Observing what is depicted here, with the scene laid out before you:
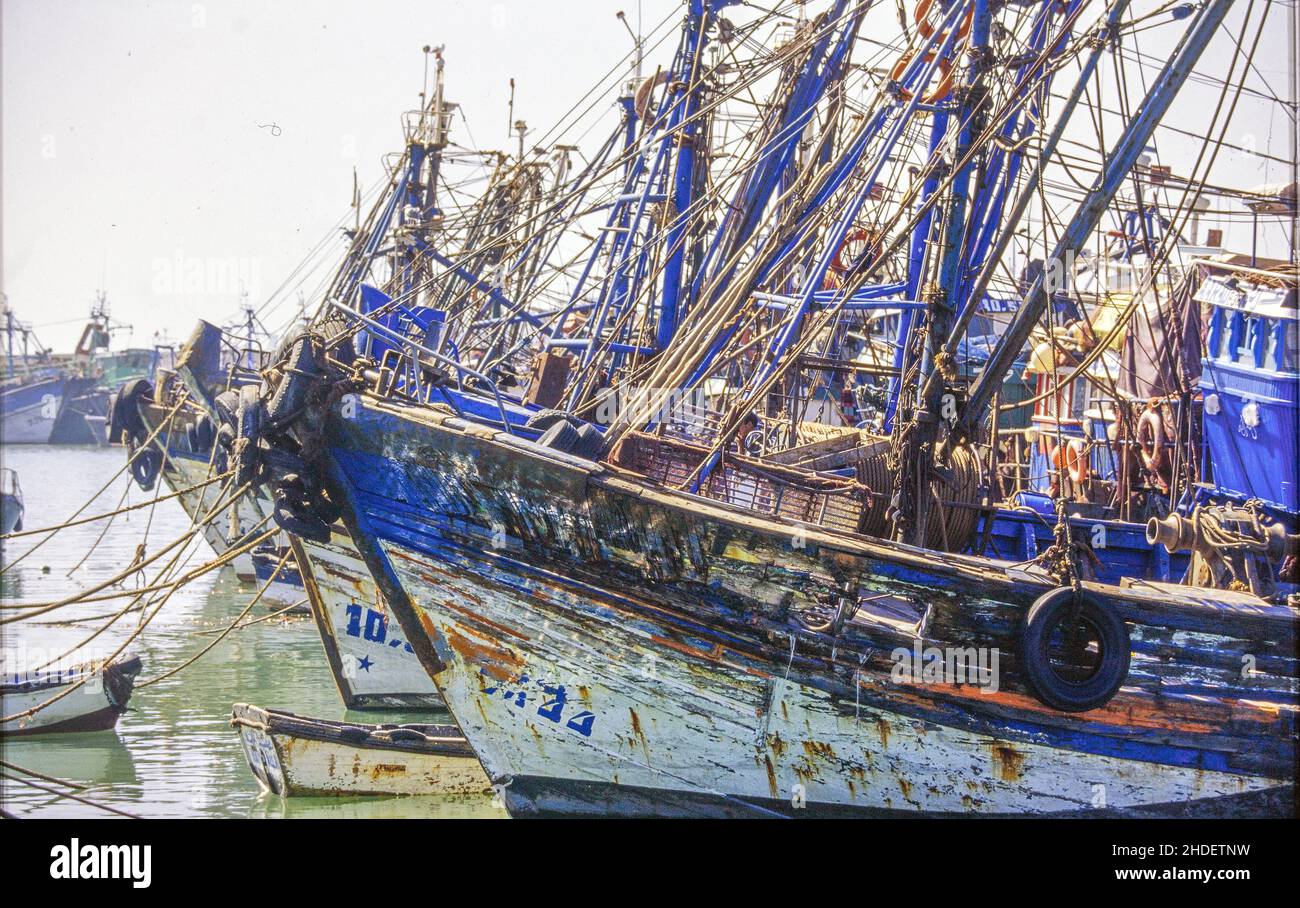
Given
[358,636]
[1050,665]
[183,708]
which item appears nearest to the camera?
[1050,665]

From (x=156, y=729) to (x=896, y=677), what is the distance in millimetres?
8610

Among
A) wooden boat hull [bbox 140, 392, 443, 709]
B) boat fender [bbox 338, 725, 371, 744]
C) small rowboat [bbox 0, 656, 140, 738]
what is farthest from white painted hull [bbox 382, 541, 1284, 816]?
small rowboat [bbox 0, 656, 140, 738]

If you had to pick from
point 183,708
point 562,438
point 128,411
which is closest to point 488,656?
point 562,438

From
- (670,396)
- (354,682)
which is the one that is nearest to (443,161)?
(354,682)

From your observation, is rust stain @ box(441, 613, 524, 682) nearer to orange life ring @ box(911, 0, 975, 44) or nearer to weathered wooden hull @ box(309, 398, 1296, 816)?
weathered wooden hull @ box(309, 398, 1296, 816)

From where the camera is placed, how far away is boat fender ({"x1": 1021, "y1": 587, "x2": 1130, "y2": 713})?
27.6ft

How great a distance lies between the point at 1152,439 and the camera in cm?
1367

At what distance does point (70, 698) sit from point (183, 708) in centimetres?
178

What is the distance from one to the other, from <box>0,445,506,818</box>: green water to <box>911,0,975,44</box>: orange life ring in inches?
339

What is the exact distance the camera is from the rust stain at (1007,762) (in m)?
8.84

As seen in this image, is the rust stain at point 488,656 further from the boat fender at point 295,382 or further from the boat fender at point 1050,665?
the boat fender at point 1050,665

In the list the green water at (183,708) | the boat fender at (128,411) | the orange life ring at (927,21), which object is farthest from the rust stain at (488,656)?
the boat fender at (128,411)

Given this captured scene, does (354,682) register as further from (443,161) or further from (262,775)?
(443,161)

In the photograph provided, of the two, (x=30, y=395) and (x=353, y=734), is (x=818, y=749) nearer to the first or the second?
(x=353, y=734)
